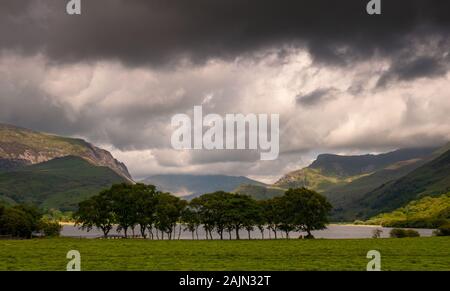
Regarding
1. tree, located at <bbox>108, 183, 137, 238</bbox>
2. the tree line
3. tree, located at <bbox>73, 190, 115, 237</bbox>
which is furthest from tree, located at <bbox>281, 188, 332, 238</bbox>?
tree, located at <bbox>73, 190, 115, 237</bbox>

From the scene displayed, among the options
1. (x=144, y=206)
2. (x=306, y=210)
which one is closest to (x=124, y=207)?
(x=144, y=206)

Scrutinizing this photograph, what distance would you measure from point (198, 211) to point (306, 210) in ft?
119

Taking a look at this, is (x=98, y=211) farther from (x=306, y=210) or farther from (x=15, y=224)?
(x=306, y=210)

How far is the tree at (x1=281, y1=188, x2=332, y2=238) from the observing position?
154 meters

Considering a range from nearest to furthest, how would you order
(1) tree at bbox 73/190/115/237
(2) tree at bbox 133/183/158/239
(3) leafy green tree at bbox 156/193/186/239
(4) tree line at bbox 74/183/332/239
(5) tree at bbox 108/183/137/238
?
(3) leafy green tree at bbox 156/193/186/239, (2) tree at bbox 133/183/158/239, (4) tree line at bbox 74/183/332/239, (5) tree at bbox 108/183/137/238, (1) tree at bbox 73/190/115/237

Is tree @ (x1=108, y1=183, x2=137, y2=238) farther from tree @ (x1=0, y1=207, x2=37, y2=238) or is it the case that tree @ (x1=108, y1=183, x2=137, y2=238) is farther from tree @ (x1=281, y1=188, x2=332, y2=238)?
tree @ (x1=281, y1=188, x2=332, y2=238)

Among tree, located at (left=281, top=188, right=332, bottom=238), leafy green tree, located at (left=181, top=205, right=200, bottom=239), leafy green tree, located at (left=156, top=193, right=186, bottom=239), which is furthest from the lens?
leafy green tree, located at (left=181, top=205, right=200, bottom=239)

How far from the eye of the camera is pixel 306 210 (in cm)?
15388
